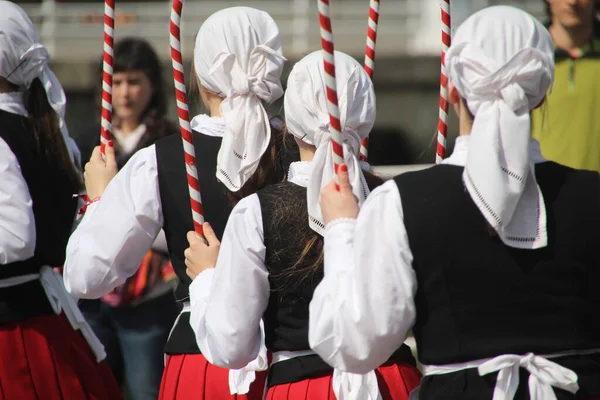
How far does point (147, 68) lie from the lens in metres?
5.29

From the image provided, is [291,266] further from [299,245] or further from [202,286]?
[202,286]

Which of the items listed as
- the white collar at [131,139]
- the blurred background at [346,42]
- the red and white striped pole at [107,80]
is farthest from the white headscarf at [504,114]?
the blurred background at [346,42]

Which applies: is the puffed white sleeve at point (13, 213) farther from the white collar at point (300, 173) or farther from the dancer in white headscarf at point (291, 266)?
the white collar at point (300, 173)

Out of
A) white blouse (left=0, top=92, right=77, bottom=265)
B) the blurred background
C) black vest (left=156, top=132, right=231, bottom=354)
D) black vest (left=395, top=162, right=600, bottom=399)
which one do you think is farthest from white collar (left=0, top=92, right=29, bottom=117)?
the blurred background

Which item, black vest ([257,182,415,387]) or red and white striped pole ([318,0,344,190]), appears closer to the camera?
red and white striped pole ([318,0,344,190])

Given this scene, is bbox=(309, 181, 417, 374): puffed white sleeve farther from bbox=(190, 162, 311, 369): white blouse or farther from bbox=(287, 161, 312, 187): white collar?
bbox=(287, 161, 312, 187): white collar

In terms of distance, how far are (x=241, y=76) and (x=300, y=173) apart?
1.77 ft

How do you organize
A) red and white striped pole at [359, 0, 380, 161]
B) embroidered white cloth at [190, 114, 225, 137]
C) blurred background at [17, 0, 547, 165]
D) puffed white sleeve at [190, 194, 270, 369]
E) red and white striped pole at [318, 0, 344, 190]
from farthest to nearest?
blurred background at [17, 0, 547, 165] < red and white striped pole at [359, 0, 380, 161] < embroidered white cloth at [190, 114, 225, 137] < puffed white sleeve at [190, 194, 270, 369] < red and white striped pole at [318, 0, 344, 190]

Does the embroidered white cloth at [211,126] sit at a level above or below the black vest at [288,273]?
above

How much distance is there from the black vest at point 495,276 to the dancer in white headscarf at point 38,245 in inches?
64.3

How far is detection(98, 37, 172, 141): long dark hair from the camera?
5254 millimetres

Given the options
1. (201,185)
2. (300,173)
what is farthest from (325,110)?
(201,185)

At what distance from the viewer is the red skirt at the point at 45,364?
3576 mm

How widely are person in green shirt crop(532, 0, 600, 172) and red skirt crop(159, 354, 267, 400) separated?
195cm
